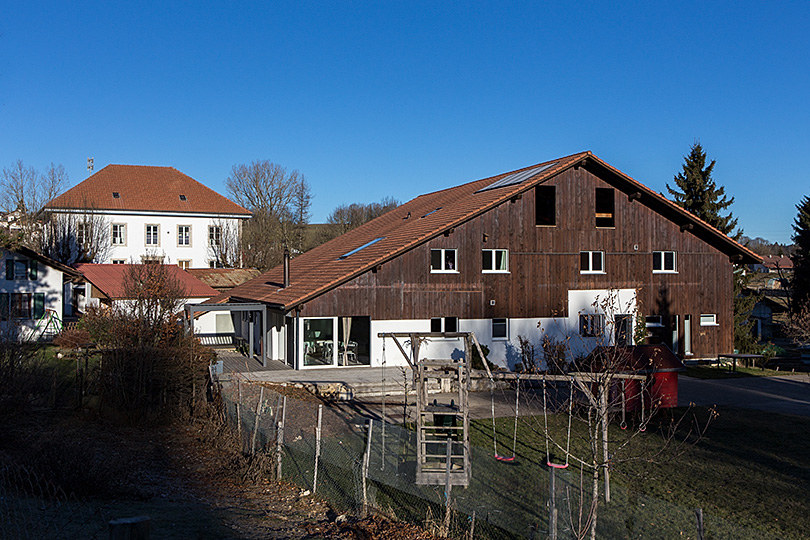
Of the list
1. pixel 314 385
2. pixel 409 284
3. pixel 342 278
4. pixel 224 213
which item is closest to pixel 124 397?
pixel 314 385

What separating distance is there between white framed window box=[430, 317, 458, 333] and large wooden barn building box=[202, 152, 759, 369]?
0.04 meters

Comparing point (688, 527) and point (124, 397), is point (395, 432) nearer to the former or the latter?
point (124, 397)

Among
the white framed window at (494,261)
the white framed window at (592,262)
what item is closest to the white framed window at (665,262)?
the white framed window at (592,262)

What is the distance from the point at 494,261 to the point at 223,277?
22206mm

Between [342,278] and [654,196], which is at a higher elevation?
[654,196]

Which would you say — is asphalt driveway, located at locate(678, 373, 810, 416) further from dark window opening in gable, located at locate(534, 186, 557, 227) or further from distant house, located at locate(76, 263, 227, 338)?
distant house, located at locate(76, 263, 227, 338)

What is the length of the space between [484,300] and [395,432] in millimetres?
10708

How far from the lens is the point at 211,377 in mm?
17406

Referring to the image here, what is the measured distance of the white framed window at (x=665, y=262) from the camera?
28.2 m

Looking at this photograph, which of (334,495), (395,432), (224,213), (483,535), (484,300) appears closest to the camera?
(483,535)

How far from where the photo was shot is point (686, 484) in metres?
11.8

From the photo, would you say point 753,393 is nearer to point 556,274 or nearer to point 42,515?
point 556,274

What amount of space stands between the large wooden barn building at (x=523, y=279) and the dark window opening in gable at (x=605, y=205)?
0.08 m

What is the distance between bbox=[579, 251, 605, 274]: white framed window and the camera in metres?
27.2
